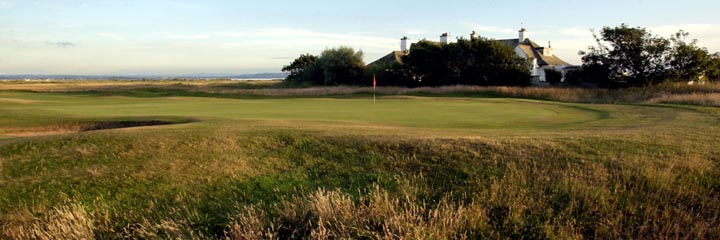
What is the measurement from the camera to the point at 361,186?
26.7 ft

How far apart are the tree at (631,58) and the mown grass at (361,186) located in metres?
33.8

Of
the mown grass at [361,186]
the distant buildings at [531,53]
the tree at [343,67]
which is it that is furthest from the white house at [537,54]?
the mown grass at [361,186]

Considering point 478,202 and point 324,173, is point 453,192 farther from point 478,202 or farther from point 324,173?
point 324,173

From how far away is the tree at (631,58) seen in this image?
40.5 m

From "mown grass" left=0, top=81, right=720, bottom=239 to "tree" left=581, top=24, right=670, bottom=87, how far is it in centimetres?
3380

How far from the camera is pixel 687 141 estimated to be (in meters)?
10.4

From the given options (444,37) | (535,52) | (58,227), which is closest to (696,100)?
(58,227)

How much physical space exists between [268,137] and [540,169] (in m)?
5.43

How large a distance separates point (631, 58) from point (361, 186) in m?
39.7

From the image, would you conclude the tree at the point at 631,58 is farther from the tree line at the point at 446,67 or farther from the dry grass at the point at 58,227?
the dry grass at the point at 58,227

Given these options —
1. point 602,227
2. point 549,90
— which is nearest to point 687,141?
point 602,227

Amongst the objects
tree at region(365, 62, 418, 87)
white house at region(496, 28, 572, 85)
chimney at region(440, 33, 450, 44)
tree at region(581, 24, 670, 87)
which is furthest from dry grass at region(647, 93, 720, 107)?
chimney at region(440, 33, 450, 44)

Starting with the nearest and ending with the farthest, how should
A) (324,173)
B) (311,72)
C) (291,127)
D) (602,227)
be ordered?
(602,227) → (324,173) → (291,127) → (311,72)

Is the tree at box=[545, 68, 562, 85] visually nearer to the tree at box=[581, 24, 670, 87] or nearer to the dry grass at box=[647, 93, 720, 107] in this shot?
the tree at box=[581, 24, 670, 87]
